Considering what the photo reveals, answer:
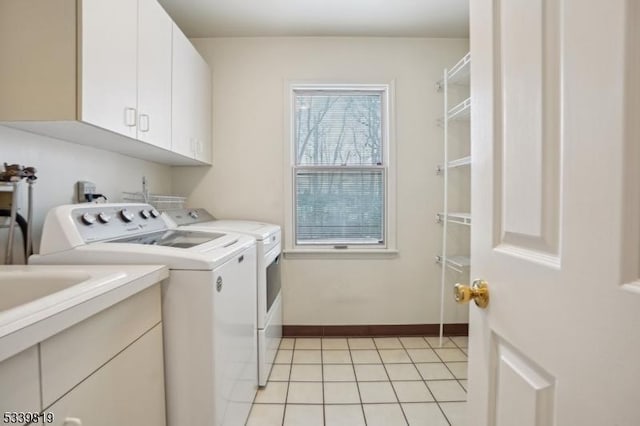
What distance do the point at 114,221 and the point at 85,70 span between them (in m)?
0.62

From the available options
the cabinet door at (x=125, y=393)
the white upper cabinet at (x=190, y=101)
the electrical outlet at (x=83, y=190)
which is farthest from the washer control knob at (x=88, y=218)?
the white upper cabinet at (x=190, y=101)

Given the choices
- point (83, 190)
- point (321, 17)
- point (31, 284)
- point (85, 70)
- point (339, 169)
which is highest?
point (321, 17)

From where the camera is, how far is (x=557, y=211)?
19.9 inches

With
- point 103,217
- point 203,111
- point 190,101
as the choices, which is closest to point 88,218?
point 103,217

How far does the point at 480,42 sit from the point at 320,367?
6.74 feet

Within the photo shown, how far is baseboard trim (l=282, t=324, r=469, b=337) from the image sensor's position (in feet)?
8.89

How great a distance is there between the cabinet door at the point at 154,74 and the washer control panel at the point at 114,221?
0.36 metres

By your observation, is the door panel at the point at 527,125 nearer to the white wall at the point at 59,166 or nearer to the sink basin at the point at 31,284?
the sink basin at the point at 31,284

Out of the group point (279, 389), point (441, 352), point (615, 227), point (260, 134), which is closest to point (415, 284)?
point (441, 352)

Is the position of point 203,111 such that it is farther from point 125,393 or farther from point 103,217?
point 125,393

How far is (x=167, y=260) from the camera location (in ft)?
3.63

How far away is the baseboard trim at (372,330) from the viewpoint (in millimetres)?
2709

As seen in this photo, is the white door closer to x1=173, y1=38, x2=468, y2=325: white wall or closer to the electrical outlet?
the electrical outlet

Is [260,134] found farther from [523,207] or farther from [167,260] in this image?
[523,207]
